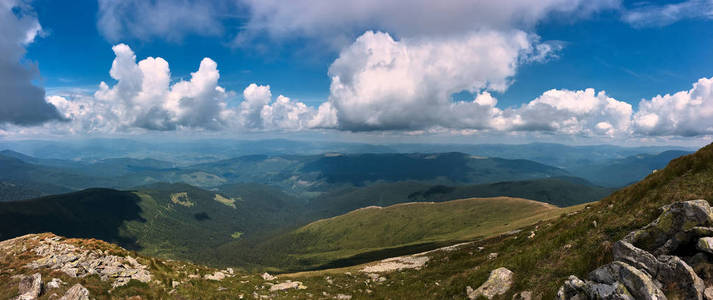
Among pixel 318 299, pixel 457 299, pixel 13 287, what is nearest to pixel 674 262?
pixel 457 299

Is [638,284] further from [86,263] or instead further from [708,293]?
[86,263]

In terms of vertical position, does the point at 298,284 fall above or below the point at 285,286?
below

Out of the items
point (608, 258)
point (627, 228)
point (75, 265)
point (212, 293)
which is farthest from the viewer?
point (212, 293)

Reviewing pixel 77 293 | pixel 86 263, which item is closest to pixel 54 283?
pixel 77 293

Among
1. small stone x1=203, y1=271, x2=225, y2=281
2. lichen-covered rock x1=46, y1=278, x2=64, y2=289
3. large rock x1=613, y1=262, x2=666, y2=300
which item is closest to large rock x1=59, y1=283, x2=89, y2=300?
lichen-covered rock x1=46, y1=278, x2=64, y2=289

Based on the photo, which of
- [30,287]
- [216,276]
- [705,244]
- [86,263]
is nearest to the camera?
[705,244]

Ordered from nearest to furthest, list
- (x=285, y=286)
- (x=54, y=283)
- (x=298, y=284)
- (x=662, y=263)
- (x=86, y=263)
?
1. (x=662, y=263)
2. (x=54, y=283)
3. (x=86, y=263)
4. (x=285, y=286)
5. (x=298, y=284)

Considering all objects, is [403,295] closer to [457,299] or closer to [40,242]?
[457,299]

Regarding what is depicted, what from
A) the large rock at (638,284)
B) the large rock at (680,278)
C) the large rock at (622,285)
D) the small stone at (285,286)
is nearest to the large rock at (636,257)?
the large rock at (680,278)
